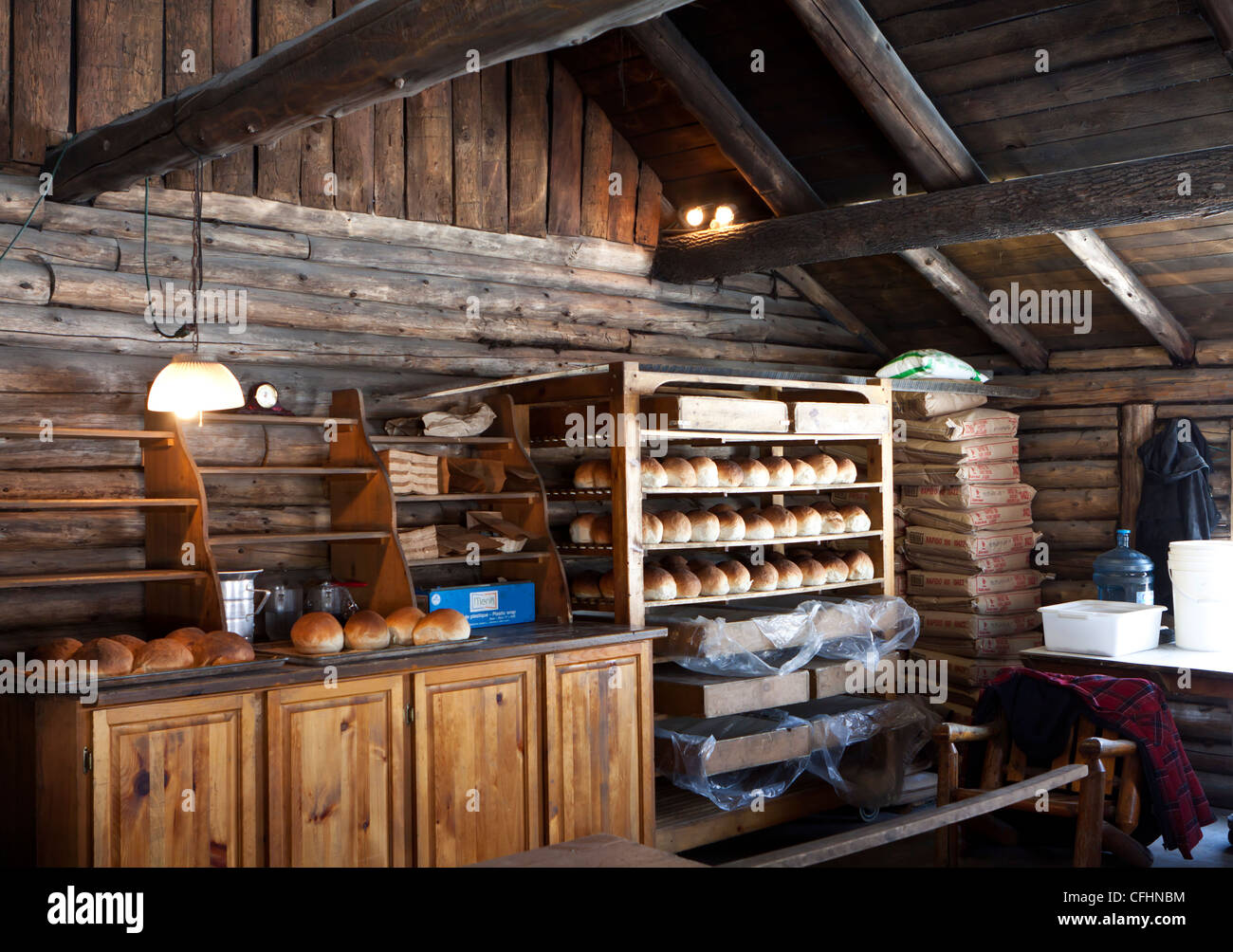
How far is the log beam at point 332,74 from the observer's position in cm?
288

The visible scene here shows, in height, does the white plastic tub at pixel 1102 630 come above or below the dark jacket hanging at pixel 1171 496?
below

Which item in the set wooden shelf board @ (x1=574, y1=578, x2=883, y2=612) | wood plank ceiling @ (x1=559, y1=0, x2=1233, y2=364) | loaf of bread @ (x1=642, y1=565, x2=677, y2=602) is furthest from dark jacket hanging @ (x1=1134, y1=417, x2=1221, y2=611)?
loaf of bread @ (x1=642, y1=565, x2=677, y2=602)

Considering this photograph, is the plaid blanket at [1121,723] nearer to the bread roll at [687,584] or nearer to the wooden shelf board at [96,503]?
the bread roll at [687,584]

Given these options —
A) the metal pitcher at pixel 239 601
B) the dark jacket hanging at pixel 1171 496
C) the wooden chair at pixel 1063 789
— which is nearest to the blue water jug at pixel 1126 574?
the dark jacket hanging at pixel 1171 496

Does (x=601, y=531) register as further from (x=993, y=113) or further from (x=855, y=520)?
(x=993, y=113)

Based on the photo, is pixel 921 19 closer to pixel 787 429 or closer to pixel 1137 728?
pixel 787 429

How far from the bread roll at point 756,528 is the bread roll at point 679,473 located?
18.5 inches

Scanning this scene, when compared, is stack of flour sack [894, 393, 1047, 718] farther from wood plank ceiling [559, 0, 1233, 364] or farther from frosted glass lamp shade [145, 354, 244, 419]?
frosted glass lamp shade [145, 354, 244, 419]

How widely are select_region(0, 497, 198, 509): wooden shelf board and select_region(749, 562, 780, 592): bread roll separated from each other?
2.94 m

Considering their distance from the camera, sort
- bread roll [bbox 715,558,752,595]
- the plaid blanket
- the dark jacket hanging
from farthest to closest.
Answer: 1. the dark jacket hanging
2. bread roll [bbox 715,558,752,595]
3. the plaid blanket

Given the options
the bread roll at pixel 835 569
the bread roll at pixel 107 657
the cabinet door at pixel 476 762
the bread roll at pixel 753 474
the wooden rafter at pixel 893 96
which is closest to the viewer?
the bread roll at pixel 107 657

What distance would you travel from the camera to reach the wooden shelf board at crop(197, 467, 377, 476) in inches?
190

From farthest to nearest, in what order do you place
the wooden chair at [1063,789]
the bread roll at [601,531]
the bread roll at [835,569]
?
1. the bread roll at [835,569]
2. the bread roll at [601,531]
3. the wooden chair at [1063,789]

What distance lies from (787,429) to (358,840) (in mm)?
3039
